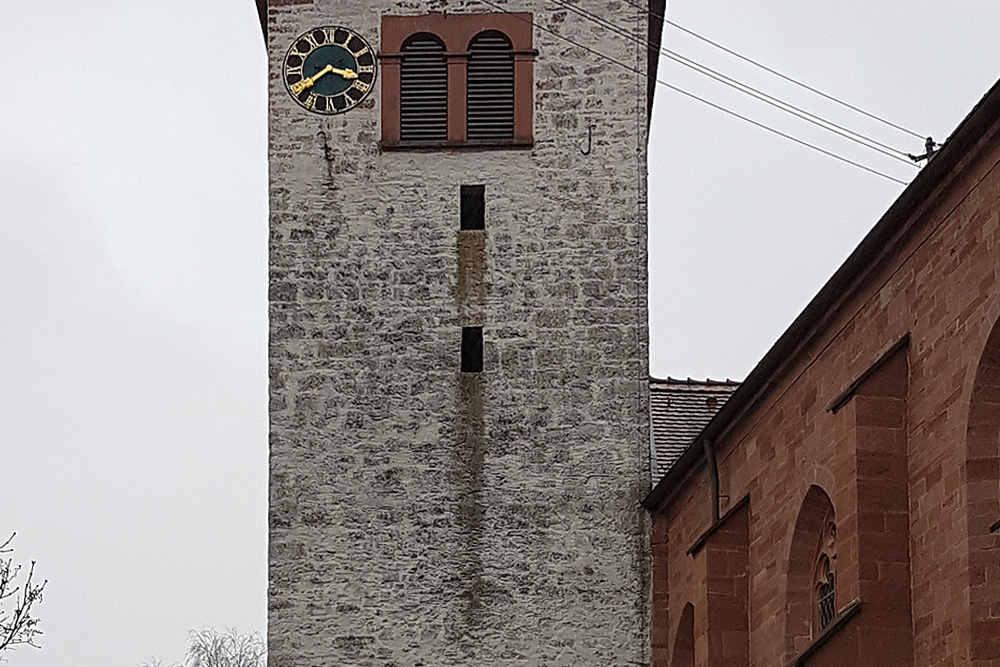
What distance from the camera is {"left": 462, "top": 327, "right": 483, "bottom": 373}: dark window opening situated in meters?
31.8

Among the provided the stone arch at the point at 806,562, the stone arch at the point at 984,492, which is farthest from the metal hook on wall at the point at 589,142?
the stone arch at the point at 984,492

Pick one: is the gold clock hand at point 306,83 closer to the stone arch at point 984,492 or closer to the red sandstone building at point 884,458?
the red sandstone building at point 884,458

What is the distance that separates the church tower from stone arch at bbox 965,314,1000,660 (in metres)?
10.8

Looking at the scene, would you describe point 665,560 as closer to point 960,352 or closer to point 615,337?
point 615,337

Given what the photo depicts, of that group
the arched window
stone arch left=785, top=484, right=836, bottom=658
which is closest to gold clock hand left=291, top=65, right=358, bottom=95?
stone arch left=785, top=484, right=836, bottom=658

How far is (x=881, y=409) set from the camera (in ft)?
73.8

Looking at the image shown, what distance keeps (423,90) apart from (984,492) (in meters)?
14.0

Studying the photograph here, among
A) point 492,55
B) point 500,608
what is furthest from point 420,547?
point 492,55

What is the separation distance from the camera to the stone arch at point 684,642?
30.0 metres

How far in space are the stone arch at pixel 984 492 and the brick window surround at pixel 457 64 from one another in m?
12.7

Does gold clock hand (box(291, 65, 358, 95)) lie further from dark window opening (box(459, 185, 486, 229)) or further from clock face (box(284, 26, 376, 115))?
dark window opening (box(459, 185, 486, 229))

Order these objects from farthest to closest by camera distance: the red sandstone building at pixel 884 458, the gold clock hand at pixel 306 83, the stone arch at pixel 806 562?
the gold clock hand at pixel 306 83
the stone arch at pixel 806 562
the red sandstone building at pixel 884 458

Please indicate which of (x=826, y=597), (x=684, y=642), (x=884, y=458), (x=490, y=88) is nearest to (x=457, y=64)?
(x=490, y=88)

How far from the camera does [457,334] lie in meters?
31.9
